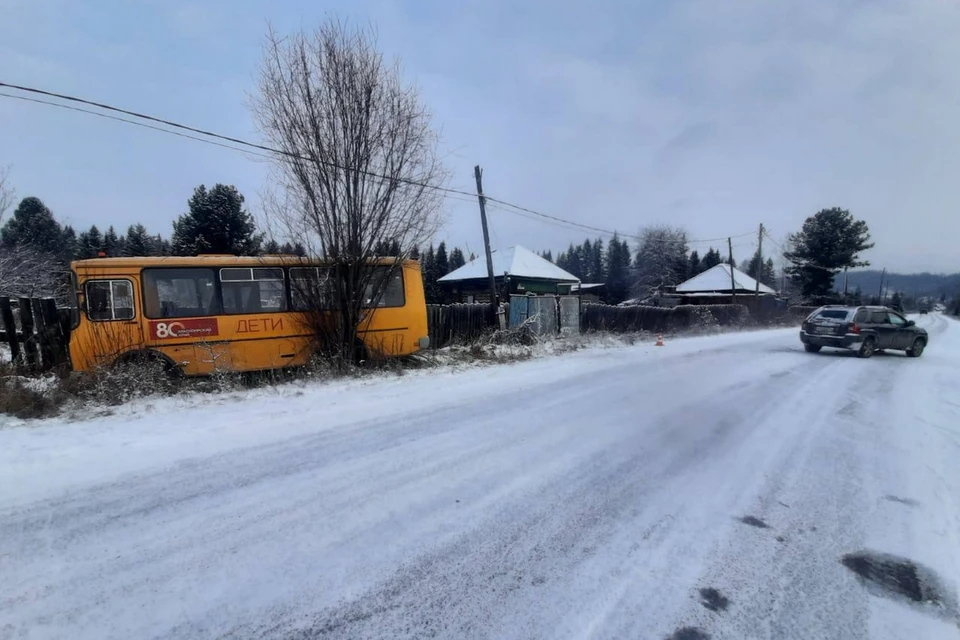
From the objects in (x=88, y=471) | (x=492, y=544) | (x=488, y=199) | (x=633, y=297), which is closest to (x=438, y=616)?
(x=492, y=544)

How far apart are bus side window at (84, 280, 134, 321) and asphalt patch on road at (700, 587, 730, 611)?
30.9 ft

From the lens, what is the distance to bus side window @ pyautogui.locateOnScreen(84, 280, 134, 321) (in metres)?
7.91

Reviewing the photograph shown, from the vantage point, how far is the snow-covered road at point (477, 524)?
8.01ft

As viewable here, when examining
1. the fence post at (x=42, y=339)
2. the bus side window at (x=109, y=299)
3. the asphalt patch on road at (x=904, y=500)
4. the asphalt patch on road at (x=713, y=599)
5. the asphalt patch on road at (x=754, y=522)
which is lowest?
the asphalt patch on road at (x=904, y=500)

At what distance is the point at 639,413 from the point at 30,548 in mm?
6491

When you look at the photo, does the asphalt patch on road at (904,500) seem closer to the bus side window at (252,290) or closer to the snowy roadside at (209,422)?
the snowy roadside at (209,422)

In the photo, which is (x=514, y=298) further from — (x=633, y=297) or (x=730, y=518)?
(x=633, y=297)

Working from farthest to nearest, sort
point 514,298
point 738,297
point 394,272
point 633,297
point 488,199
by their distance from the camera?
point 633,297, point 738,297, point 514,298, point 488,199, point 394,272

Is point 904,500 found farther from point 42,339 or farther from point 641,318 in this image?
point 641,318

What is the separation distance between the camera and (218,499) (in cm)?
378

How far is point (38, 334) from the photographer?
8570mm

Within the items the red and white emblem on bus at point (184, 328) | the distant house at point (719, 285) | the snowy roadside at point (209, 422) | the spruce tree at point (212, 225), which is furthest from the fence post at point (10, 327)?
the distant house at point (719, 285)

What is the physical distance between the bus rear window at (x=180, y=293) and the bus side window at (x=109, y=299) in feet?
0.85

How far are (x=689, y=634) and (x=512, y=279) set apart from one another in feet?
97.0
